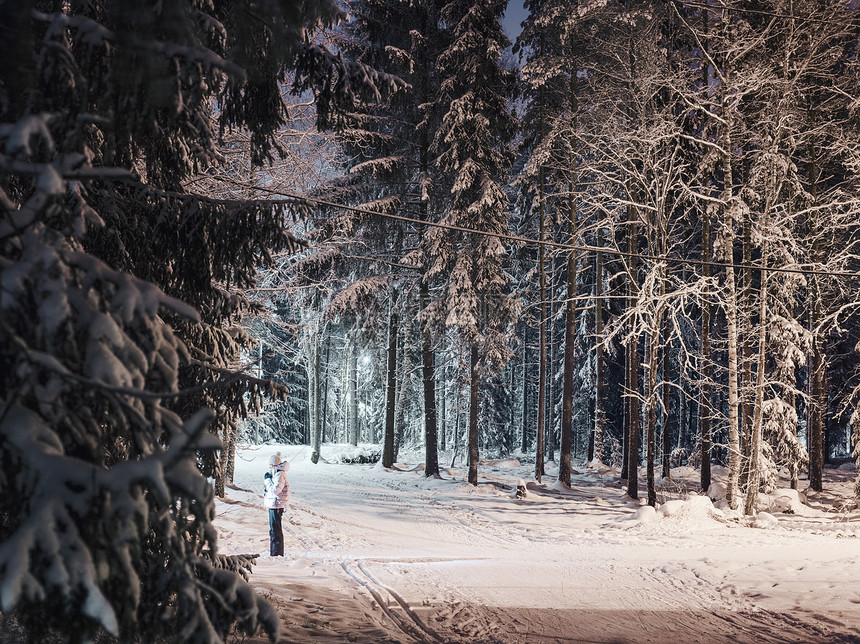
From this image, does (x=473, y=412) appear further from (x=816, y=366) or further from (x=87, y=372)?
(x=87, y=372)

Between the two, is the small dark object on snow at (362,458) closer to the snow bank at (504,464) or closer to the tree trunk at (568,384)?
the snow bank at (504,464)

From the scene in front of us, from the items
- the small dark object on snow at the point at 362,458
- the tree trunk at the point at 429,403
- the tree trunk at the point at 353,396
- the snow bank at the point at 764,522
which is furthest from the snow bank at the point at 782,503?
the tree trunk at the point at 353,396

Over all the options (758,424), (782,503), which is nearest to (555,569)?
Result: (758,424)

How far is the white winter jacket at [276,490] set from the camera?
9.60 metres

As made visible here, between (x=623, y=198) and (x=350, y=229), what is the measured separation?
28.2ft

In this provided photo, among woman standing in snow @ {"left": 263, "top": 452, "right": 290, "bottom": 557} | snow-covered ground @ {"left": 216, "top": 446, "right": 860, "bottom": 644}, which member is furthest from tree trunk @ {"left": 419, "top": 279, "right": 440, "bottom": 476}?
woman standing in snow @ {"left": 263, "top": 452, "right": 290, "bottom": 557}

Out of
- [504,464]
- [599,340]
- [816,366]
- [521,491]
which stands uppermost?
[599,340]

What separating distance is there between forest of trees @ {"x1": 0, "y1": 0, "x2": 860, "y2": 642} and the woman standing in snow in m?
1.11

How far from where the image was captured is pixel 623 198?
1730 centimetres

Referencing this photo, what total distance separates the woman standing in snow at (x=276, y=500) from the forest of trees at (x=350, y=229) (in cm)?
111

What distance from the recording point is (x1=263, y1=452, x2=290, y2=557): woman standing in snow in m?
9.48

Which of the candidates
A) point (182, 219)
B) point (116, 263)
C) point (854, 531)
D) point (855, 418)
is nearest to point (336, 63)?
point (182, 219)

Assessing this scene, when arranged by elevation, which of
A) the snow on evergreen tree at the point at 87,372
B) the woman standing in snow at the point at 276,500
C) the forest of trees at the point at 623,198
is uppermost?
the forest of trees at the point at 623,198

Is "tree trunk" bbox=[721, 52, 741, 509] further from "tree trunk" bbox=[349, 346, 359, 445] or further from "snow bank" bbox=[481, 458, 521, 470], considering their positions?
"tree trunk" bbox=[349, 346, 359, 445]
